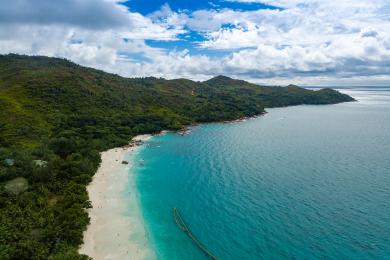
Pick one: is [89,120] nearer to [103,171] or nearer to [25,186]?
[103,171]

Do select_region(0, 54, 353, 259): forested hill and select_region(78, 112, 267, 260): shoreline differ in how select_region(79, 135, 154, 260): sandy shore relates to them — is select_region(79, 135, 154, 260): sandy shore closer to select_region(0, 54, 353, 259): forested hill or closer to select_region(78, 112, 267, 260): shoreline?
select_region(78, 112, 267, 260): shoreline

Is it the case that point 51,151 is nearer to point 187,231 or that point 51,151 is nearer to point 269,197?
point 187,231

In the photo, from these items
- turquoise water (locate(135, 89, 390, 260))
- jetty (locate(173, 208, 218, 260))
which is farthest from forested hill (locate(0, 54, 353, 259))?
jetty (locate(173, 208, 218, 260))

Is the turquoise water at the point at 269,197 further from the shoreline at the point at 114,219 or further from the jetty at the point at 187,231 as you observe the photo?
the shoreline at the point at 114,219

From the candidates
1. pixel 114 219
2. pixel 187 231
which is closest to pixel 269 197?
pixel 187 231

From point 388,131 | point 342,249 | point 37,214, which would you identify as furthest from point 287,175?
point 388,131

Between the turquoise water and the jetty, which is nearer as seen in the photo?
the jetty

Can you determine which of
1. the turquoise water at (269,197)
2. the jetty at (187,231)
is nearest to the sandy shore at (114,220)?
the turquoise water at (269,197)
